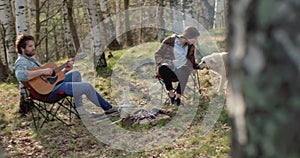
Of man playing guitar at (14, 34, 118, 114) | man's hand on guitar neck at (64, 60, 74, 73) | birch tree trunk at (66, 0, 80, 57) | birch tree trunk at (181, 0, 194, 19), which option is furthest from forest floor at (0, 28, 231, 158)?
birch tree trunk at (66, 0, 80, 57)

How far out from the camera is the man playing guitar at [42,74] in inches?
222

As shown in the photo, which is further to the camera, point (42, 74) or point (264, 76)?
point (42, 74)

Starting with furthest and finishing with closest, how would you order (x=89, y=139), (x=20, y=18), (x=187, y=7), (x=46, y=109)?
(x=187, y=7) → (x=20, y=18) → (x=46, y=109) → (x=89, y=139)

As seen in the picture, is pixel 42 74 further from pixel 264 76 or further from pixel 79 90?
pixel 264 76

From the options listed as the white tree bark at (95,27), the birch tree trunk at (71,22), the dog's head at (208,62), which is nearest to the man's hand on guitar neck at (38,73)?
the dog's head at (208,62)

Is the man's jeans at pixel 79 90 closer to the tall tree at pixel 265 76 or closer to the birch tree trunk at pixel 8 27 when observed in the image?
the birch tree trunk at pixel 8 27

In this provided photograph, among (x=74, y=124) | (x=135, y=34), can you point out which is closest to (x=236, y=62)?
(x=74, y=124)

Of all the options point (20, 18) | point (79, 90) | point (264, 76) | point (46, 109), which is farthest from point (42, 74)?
point (264, 76)

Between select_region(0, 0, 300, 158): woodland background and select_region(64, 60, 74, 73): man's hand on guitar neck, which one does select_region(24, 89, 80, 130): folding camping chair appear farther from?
select_region(0, 0, 300, 158): woodland background

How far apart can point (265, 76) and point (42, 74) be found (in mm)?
5250

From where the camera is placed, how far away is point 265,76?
719mm

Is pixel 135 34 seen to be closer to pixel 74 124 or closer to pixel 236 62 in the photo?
pixel 74 124

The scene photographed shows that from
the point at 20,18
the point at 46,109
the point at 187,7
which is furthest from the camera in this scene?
the point at 187,7

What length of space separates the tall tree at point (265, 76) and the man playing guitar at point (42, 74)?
5116mm
